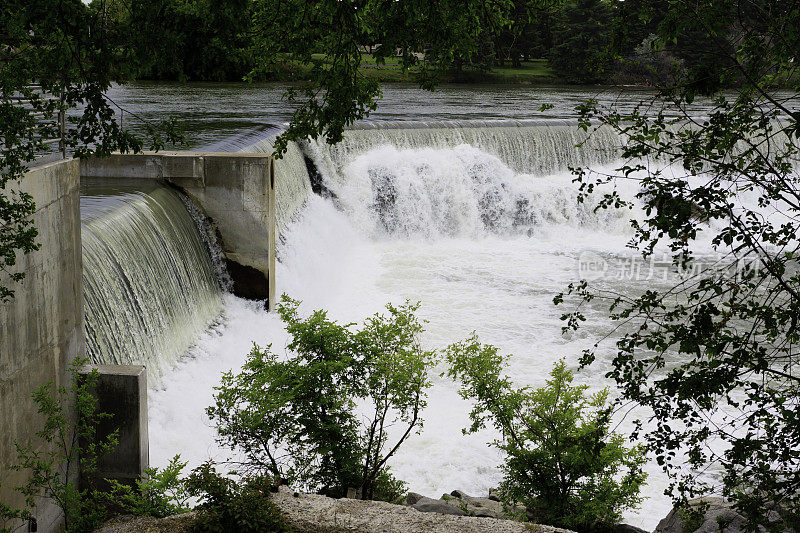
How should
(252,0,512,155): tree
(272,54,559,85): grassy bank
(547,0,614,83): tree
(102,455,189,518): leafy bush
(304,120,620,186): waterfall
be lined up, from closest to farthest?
(252,0,512,155): tree
(102,455,189,518): leafy bush
(304,120,620,186): waterfall
(272,54,559,85): grassy bank
(547,0,614,83): tree

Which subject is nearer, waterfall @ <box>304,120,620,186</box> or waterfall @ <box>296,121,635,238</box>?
waterfall @ <box>296,121,635,238</box>

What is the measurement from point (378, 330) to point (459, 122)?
1548 cm

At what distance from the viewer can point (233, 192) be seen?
501 inches

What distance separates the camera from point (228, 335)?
39.1 feet

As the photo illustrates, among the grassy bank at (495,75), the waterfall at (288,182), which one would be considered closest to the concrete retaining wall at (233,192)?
the waterfall at (288,182)

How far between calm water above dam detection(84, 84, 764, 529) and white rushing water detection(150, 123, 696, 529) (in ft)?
0.10

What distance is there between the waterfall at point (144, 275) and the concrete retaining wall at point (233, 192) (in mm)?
233

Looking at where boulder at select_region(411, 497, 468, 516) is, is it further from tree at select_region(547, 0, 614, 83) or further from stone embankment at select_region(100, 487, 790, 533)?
tree at select_region(547, 0, 614, 83)

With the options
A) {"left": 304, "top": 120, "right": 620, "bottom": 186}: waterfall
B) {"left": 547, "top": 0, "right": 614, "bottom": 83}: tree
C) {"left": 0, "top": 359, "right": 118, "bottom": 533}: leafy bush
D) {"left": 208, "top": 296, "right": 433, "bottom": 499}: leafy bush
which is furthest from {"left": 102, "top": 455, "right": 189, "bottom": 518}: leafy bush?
{"left": 547, "top": 0, "right": 614, "bottom": 83}: tree

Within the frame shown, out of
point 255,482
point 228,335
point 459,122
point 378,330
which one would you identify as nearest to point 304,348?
point 378,330

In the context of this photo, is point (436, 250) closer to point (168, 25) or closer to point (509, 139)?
point (509, 139)

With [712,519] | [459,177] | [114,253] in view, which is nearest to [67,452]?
[114,253]

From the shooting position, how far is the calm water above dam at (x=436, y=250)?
9.65 meters

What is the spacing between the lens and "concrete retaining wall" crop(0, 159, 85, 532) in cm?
604
